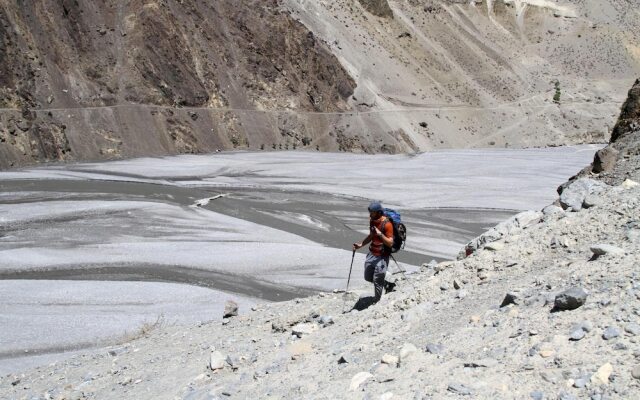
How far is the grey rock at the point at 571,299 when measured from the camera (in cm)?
570

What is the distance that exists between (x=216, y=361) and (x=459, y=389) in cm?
331

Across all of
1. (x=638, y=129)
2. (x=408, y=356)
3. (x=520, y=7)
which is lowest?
(x=408, y=356)

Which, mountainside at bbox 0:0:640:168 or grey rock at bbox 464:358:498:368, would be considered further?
mountainside at bbox 0:0:640:168

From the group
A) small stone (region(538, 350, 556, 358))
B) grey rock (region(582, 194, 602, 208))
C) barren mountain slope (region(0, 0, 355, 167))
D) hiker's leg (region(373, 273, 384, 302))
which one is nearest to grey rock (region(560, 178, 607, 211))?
grey rock (region(582, 194, 602, 208))

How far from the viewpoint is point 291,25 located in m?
46.2

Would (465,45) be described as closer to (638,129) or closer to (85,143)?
(85,143)

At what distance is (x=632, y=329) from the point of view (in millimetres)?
5094

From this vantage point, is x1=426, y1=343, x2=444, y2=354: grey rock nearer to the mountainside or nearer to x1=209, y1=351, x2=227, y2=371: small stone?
x1=209, y1=351, x2=227, y2=371: small stone

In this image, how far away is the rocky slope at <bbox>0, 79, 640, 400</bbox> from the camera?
514 cm

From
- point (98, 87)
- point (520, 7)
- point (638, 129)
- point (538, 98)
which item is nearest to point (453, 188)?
point (638, 129)

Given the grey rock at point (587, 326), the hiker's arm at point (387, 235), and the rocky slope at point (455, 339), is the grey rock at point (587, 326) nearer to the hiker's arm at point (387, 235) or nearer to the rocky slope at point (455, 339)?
the rocky slope at point (455, 339)

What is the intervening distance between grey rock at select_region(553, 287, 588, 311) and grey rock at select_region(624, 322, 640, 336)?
57 centimetres

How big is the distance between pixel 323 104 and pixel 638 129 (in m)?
34.0

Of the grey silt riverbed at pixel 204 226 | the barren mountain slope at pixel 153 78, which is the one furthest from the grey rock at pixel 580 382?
the barren mountain slope at pixel 153 78
